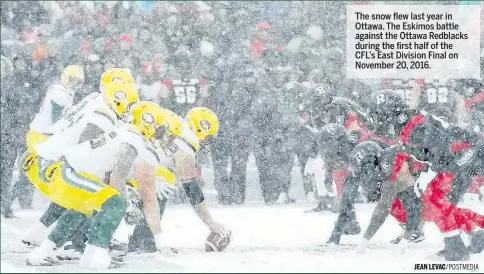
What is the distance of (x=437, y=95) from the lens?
710 cm

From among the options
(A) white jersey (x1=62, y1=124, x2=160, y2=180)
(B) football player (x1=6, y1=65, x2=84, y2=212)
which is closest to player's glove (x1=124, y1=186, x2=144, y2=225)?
(A) white jersey (x1=62, y1=124, x2=160, y2=180)

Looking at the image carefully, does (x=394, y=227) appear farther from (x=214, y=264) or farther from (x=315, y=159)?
(x=214, y=264)

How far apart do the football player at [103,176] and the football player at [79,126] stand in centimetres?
5

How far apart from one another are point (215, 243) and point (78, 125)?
3.65 ft

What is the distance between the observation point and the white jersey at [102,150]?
4789 mm

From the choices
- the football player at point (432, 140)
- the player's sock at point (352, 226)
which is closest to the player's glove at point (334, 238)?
the player's sock at point (352, 226)

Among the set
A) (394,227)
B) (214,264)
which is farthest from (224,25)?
(214,264)

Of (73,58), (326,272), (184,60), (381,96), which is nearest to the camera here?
(326,272)

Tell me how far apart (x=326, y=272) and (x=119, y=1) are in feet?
12.6

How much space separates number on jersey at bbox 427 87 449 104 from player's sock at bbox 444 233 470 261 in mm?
2297

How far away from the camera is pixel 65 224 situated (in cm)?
479

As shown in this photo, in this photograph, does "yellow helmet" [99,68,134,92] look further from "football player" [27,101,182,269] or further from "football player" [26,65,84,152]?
"football player" [26,65,84,152]

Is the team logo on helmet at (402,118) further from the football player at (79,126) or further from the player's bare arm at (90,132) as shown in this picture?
the player's bare arm at (90,132)

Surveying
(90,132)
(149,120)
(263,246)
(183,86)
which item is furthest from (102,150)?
(183,86)
